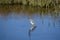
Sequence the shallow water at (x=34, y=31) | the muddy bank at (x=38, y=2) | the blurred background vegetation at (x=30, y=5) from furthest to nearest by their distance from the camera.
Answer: the muddy bank at (x=38, y=2)
the blurred background vegetation at (x=30, y=5)
the shallow water at (x=34, y=31)

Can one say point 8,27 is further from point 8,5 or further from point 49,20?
point 8,5

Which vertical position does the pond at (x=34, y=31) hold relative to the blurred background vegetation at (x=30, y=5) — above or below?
below

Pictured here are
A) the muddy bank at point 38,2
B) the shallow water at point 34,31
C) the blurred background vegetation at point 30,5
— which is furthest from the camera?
the muddy bank at point 38,2

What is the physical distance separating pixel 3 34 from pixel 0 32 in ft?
1.53

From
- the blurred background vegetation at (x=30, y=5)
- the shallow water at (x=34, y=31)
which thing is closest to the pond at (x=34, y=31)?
the shallow water at (x=34, y=31)

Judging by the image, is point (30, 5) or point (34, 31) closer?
point (34, 31)

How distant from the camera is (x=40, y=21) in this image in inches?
536

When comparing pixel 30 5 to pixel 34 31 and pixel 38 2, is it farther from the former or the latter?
pixel 34 31

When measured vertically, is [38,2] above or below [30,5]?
above

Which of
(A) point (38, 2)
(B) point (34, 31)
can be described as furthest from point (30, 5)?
(B) point (34, 31)

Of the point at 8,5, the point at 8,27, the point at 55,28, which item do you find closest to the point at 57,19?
the point at 55,28

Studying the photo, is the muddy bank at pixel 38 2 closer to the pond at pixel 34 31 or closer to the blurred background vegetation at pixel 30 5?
the blurred background vegetation at pixel 30 5

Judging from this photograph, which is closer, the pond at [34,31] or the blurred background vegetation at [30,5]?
the pond at [34,31]

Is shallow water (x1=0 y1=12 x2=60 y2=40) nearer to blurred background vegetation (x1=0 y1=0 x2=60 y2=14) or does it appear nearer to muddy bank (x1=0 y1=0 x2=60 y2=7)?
blurred background vegetation (x1=0 y1=0 x2=60 y2=14)
